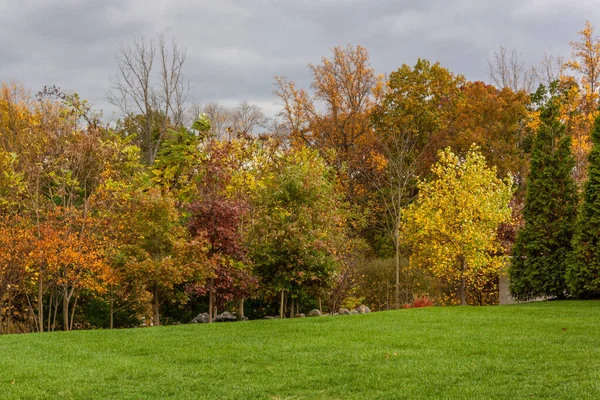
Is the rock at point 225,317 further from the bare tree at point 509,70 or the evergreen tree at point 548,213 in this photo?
the bare tree at point 509,70

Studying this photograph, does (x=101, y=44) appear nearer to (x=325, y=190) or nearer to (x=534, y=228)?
(x=325, y=190)

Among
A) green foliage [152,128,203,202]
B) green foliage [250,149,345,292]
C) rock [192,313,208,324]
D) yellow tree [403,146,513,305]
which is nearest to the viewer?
green foliage [250,149,345,292]

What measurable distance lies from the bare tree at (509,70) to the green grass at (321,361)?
25.1 meters

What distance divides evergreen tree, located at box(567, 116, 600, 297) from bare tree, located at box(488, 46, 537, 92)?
20284 millimetres

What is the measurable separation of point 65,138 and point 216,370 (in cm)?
929

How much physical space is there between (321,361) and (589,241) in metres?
9.57

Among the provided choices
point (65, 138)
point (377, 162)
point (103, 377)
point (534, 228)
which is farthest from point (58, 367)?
point (377, 162)

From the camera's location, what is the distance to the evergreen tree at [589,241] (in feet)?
46.8

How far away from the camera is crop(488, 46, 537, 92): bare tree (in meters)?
33.9

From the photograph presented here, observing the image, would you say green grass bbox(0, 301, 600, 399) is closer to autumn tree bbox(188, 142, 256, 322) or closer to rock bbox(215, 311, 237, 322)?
autumn tree bbox(188, 142, 256, 322)

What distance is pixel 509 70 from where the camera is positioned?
34.1 m

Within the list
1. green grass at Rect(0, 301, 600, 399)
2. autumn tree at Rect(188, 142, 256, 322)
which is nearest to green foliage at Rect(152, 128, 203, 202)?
autumn tree at Rect(188, 142, 256, 322)

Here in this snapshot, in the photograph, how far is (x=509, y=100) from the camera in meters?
28.5

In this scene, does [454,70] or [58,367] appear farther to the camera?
[454,70]
